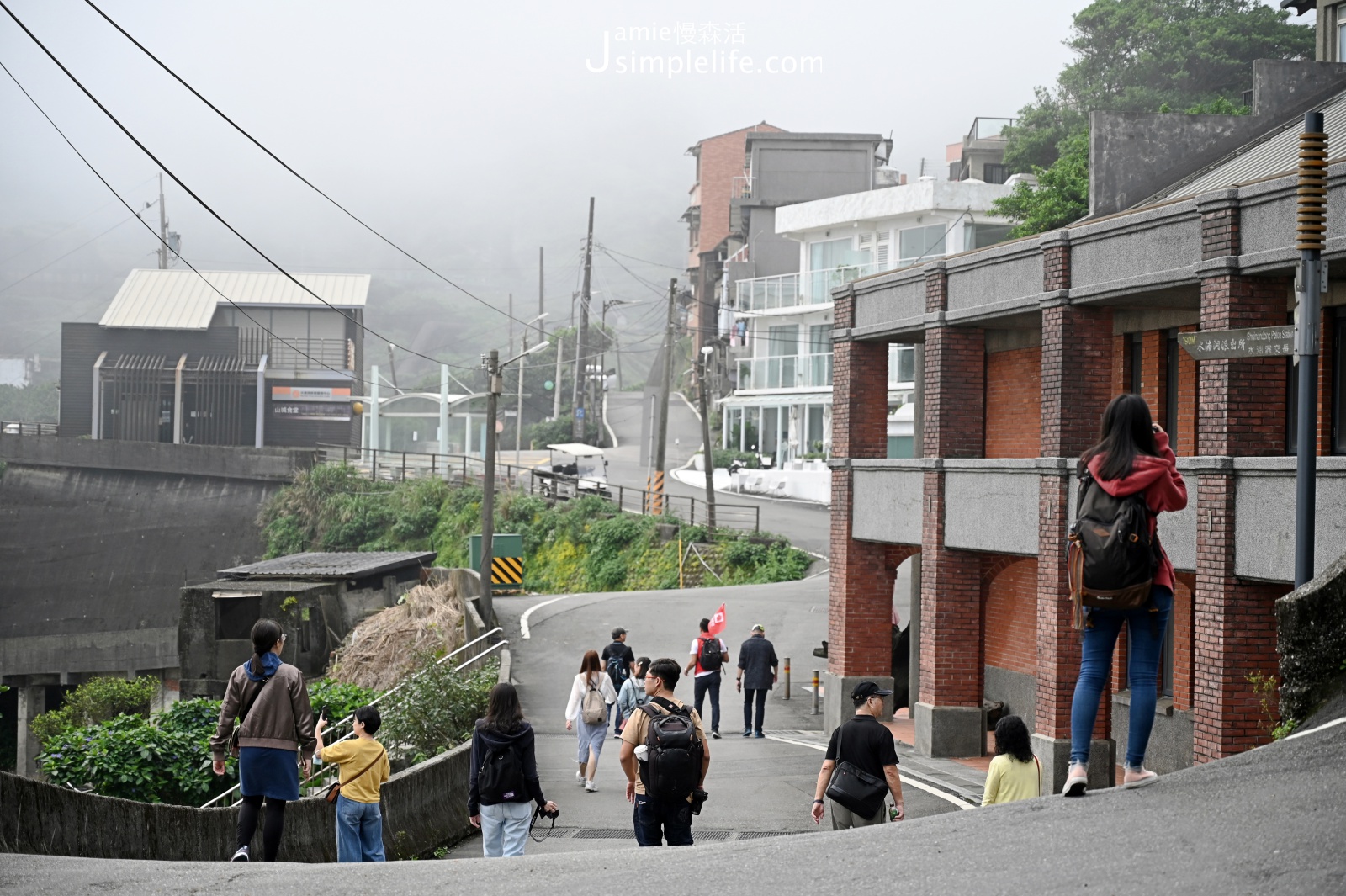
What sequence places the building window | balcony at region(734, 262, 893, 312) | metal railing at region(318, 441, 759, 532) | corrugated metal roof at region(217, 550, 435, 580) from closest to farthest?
the building window, corrugated metal roof at region(217, 550, 435, 580), metal railing at region(318, 441, 759, 532), balcony at region(734, 262, 893, 312)

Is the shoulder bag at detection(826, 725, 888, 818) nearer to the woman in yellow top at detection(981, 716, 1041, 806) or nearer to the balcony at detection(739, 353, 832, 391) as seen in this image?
the woman in yellow top at detection(981, 716, 1041, 806)

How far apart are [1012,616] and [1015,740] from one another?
13774 mm

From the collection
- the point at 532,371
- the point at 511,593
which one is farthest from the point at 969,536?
the point at 532,371

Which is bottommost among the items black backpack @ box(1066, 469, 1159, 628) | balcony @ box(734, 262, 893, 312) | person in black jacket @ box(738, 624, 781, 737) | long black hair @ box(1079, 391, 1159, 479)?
person in black jacket @ box(738, 624, 781, 737)

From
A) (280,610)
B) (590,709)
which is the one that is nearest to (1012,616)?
(590,709)

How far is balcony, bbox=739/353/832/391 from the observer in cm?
5419

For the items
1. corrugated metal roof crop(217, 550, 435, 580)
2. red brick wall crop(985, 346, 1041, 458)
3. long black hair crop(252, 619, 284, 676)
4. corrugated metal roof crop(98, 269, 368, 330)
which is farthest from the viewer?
corrugated metal roof crop(98, 269, 368, 330)

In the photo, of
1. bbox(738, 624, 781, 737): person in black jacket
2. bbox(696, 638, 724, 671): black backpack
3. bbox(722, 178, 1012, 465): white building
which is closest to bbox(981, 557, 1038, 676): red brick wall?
bbox(738, 624, 781, 737): person in black jacket

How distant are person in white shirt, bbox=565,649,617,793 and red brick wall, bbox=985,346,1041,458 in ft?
27.2

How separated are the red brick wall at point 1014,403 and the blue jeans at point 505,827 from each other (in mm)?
13204

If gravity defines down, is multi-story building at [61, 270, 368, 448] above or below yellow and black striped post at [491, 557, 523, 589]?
above

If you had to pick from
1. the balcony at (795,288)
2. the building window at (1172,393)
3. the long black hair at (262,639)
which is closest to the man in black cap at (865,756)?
the long black hair at (262,639)

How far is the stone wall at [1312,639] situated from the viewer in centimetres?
710

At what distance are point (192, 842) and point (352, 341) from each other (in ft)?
198
